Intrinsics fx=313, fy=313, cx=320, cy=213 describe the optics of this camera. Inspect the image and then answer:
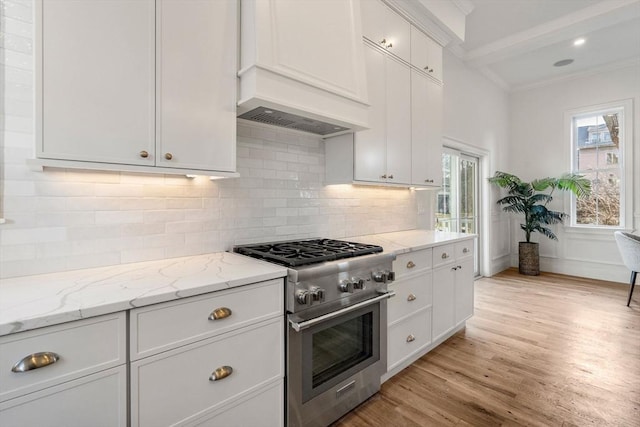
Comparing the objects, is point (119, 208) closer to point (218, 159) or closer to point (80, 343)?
point (218, 159)

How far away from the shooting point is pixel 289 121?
80.6 inches

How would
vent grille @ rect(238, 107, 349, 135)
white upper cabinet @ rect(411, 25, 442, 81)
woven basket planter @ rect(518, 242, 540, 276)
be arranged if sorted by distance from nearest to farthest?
vent grille @ rect(238, 107, 349, 135) < white upper cabinet @ rect(411, 25, 442, 81) < woven basket planter @ rect(518, 242, 540, 276)

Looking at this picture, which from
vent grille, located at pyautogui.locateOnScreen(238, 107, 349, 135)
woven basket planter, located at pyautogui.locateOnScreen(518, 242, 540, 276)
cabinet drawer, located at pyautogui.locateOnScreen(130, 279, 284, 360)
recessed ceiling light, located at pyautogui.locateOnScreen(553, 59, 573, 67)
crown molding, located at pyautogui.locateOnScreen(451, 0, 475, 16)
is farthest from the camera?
woven basket planter, located at pyautogui.locateOnScreen(518, 242, 540, 276)

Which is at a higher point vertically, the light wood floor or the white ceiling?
the white ceiling

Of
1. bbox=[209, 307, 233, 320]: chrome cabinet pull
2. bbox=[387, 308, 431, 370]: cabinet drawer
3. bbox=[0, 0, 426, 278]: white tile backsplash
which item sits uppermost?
bbox=[0, 0, 426, 278]: white tile backsplash

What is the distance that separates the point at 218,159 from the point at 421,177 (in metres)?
2.02

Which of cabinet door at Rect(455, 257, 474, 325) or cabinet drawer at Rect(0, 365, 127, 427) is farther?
cabinet door at Rect(455, 257, 474, 325)

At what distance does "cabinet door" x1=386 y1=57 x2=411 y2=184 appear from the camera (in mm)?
2604

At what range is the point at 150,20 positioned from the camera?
140 centimetres

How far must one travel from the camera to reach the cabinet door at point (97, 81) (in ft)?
3.92

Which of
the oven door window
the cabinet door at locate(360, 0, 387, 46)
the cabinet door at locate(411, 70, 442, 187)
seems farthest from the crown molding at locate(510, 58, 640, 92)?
the oven door window

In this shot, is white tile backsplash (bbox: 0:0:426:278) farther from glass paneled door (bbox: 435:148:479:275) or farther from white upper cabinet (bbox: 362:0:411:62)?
glass paneled door (bbox: 435:148:479:275)

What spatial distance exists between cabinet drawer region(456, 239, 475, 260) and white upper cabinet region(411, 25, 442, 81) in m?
1.66

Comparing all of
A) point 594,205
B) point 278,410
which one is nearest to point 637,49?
point 594,205
